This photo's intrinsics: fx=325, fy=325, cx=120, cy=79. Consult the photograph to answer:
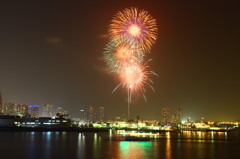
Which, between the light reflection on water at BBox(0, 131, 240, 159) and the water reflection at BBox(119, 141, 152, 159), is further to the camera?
the light reflection on water at BBox(0, 131, 240, 159)

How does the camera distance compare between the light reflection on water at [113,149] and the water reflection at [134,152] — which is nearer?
the water reflection at [134,152]

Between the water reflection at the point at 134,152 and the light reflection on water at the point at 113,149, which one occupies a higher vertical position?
the water reflection at the point at 134,152

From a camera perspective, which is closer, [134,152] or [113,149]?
[134,152]

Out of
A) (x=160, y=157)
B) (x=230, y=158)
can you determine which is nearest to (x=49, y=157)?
(x=160, y=157)

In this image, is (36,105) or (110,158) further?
(36,105)

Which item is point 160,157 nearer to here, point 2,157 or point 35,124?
point 2,157

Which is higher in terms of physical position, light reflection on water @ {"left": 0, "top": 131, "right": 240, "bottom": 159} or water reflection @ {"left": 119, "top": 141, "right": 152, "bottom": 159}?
water reflection @ {"left": 119, "top": 141, "right": 152, "bottom": 159}

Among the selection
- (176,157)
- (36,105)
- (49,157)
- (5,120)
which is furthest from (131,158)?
(36,105)

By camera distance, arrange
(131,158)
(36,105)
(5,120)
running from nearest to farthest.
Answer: (131,158) < (5,120) < (36,105)

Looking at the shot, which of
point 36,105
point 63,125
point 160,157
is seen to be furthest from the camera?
point 36,105
